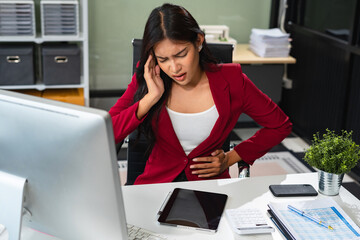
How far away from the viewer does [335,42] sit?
126 inches

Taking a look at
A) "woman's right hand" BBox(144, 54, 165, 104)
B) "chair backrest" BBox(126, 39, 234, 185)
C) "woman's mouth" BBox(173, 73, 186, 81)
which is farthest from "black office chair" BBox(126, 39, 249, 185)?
"woman's mouth" BBox(173, 73, 186, 81)

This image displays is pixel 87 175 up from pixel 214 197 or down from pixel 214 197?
up

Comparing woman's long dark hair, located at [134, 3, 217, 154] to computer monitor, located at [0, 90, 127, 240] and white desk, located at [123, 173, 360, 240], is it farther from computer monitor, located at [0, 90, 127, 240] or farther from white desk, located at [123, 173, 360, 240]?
computer monitor, located at [0, 90, 127, 240]

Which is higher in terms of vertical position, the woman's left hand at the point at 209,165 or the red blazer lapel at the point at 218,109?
the red blazer lapel at the point at 218,109

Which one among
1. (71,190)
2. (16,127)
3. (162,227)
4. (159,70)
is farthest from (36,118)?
(159,70)

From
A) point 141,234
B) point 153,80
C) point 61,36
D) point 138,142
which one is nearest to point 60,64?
point 61,36

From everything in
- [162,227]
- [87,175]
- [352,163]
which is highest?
[87,175]

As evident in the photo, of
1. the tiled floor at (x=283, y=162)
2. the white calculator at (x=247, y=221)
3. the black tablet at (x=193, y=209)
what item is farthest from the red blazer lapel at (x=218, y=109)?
the tiled floor at (x=283, y=162)

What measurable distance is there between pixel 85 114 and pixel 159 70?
877 mm

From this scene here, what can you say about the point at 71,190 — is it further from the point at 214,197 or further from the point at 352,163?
the point at 352,163

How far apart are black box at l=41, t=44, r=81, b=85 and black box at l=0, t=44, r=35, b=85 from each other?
0.30ft

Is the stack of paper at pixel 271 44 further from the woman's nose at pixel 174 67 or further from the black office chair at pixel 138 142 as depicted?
the woman's nose at pixel 174 67

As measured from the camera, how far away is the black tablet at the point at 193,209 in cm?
135

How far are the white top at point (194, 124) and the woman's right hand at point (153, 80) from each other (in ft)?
0.31
